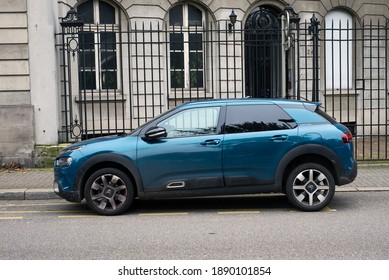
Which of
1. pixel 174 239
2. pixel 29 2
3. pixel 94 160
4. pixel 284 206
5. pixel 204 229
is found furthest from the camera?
pixel 29 2

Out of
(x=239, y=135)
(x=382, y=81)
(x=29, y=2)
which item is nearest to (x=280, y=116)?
(x=239, y=135)

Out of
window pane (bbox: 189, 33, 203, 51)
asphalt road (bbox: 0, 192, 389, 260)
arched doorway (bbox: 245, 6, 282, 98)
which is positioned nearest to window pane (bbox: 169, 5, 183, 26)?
window pane (bbox: 189, 33, 203, 51)

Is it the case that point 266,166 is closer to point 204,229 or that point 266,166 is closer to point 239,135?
point 239,135

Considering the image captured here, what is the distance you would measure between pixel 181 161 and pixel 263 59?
8.39m

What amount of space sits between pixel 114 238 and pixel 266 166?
2.54 metres

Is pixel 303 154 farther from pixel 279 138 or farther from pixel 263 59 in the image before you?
pixel 263 59

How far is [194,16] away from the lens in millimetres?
16453

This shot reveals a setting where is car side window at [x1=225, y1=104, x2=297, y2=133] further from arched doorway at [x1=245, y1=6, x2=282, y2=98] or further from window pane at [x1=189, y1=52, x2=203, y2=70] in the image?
window pane at [x1=189, y1=52, x2=203, y2=70]

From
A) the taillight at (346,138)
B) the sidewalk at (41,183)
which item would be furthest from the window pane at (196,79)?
the taillight at (346,138)

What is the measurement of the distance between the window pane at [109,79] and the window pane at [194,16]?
294cm

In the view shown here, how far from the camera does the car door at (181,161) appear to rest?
25.5ft

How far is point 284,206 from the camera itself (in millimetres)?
8531

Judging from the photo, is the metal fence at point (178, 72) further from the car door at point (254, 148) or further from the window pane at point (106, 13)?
the car door at point (254, 148)

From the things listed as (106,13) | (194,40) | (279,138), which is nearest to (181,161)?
(279,138)
